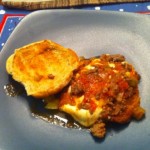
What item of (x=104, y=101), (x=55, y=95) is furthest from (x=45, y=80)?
(x=104, y=101)

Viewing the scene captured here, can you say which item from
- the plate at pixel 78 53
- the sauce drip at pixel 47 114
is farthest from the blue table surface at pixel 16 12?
the sauce drip at pixel 47 114

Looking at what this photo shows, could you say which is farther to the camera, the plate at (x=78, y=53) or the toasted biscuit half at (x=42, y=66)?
the toasted biscuit half at (x=42, y=66)

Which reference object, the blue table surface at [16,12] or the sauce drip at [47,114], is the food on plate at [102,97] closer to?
the sauce drip at [47,114]

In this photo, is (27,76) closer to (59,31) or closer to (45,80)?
(45,80)

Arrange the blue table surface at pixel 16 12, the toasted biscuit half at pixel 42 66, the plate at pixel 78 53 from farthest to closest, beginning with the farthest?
the blue table surface at pixel 16 12 → the toasted biscuit half at pixel 42 66 → the plate at pixel 78 53

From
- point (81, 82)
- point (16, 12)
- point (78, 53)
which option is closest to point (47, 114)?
point (81, 82)

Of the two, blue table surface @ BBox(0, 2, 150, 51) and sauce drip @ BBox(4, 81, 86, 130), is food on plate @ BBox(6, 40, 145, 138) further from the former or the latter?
blue table surface @ BBox(0, 2, 150, 51)
